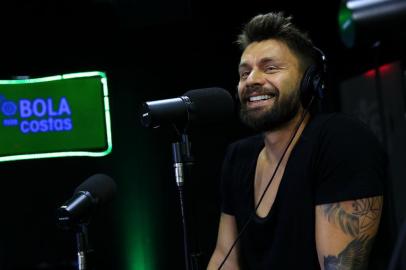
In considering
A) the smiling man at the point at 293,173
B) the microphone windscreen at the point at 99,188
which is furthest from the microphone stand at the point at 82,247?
the smiling man at the point at 293,173

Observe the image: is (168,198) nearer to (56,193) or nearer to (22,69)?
(56,193)

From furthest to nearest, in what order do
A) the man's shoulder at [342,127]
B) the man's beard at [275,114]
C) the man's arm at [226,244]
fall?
the man's arm at [226,244], the man's beard at [275,114], the man's shoulder at [342,127]

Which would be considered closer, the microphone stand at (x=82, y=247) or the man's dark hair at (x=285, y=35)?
the microphone stand at (x=82, y=247)

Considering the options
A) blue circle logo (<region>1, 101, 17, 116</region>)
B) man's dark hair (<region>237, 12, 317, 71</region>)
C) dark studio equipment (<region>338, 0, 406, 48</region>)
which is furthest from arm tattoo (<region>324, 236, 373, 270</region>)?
blue circle logo (<region>1, 101, 17, 116</region>)

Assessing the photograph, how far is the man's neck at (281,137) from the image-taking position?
1.97 meters

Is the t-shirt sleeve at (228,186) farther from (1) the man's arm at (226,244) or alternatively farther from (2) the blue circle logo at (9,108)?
(2) the blue circle logo at (9,108)

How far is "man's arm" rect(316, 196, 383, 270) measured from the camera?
5.29 feet

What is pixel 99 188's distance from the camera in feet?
5.51

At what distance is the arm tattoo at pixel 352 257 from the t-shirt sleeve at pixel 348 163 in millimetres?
141

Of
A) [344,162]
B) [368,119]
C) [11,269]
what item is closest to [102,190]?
[344,162]

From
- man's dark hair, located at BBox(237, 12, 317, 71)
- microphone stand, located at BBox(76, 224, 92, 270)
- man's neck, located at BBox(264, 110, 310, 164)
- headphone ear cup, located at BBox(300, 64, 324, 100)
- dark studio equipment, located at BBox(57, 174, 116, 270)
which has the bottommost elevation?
microphone stand, located at BBox(76, 224, 92, 270)

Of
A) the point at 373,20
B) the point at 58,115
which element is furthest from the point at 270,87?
the point at 58,115

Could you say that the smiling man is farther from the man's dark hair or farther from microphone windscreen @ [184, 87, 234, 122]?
microphone windscreen @ [184, 87, 234, 122]

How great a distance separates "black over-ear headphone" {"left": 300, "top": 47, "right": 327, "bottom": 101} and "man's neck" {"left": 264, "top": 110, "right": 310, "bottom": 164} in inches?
5.4
